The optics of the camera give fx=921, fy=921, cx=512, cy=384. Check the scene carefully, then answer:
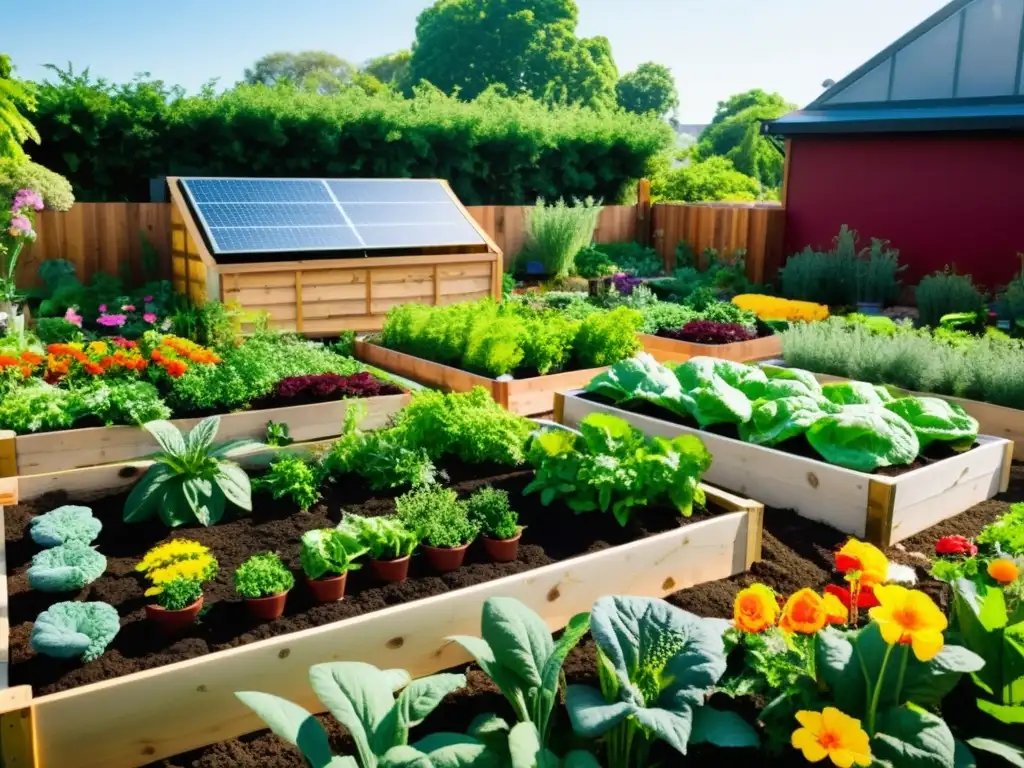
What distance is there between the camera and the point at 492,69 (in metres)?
49.2

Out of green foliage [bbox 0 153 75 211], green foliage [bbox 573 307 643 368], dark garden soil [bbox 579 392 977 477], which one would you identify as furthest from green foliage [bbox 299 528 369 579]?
green foliage [bbox 0 153 75 211]

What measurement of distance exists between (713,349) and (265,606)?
17.5 feet

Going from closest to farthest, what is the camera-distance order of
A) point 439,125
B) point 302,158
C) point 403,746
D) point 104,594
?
point 403,746, point 104,594, point 302,158, point 439,125

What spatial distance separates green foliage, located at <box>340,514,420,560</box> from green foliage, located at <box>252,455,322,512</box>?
0.63 m

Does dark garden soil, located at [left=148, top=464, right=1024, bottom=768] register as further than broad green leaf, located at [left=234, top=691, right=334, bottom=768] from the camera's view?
Yes

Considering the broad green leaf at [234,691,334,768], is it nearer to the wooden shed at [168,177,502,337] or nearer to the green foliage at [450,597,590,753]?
the green foliage at [450,597,590,753]

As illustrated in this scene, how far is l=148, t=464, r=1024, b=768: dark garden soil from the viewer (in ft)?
8.98

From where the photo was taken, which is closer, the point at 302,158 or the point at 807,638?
the point at 807,638

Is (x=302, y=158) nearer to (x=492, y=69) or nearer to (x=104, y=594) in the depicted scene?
(x=104, y=594)

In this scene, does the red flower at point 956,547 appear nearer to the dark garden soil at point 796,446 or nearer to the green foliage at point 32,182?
the dark garden soil at point 796,446

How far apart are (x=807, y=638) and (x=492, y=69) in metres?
49.7

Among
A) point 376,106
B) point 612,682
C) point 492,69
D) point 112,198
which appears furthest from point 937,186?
point 492,69

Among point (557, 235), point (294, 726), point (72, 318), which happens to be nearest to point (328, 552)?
point (294, 726)

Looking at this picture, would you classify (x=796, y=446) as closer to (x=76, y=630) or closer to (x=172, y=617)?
(x=172, y=617)
